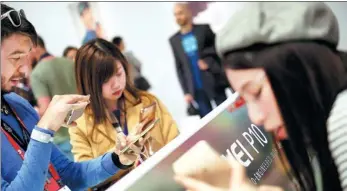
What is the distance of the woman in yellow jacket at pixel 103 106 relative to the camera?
1223 mm

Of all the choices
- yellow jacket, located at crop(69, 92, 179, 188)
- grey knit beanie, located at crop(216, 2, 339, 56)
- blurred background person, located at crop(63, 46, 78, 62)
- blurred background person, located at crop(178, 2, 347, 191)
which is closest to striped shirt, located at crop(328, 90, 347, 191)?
blurred background person, located at crop(178, 2, 347, 191)

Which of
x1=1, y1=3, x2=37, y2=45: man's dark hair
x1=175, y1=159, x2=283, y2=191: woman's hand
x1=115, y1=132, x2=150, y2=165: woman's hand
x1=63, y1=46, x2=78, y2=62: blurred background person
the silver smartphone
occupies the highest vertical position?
x1=1, y1=3, x2=37, y2=45: man's dark hair

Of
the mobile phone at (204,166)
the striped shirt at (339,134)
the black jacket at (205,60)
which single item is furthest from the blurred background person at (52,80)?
the striped shirt at (339,134)

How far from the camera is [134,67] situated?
146cm

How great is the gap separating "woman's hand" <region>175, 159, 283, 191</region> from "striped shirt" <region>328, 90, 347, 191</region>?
0.95ft

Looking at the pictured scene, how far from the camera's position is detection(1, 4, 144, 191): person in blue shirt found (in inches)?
37.0

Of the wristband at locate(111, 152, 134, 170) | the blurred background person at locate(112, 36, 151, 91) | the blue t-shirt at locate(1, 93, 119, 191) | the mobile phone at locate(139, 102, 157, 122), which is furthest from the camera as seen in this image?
the blurred background person at locate(112, 36, 151, 91)

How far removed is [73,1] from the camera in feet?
4.73

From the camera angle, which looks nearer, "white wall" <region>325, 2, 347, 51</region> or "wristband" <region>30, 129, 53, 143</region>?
"wristband" <region>30, 129, 53, 143</region>

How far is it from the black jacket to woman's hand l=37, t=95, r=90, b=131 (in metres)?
0.48

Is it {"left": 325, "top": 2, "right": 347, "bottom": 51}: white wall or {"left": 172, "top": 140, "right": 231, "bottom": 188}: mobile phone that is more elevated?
{"left": 325, "top": 2, "right": 347, "bottom": 51}: white wall

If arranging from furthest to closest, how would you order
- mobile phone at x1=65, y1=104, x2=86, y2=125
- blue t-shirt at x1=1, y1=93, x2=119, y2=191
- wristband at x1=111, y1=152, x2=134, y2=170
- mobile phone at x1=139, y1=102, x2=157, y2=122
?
mobile phone at x1=139, y1=102, x2=157, y2=122, wristband at x1=111, y1=152, x2=134, y2=170, mobile phone at x1=65, y1=104, x2=86, y2=125, blue t-shirt at x1=1, y1=93, x2=119, y2=191

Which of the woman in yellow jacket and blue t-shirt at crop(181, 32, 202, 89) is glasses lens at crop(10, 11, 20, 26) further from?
blue t-shirt at crop(181, 32, 202, 89)

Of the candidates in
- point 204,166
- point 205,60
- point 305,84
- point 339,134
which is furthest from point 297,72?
point 205,60
